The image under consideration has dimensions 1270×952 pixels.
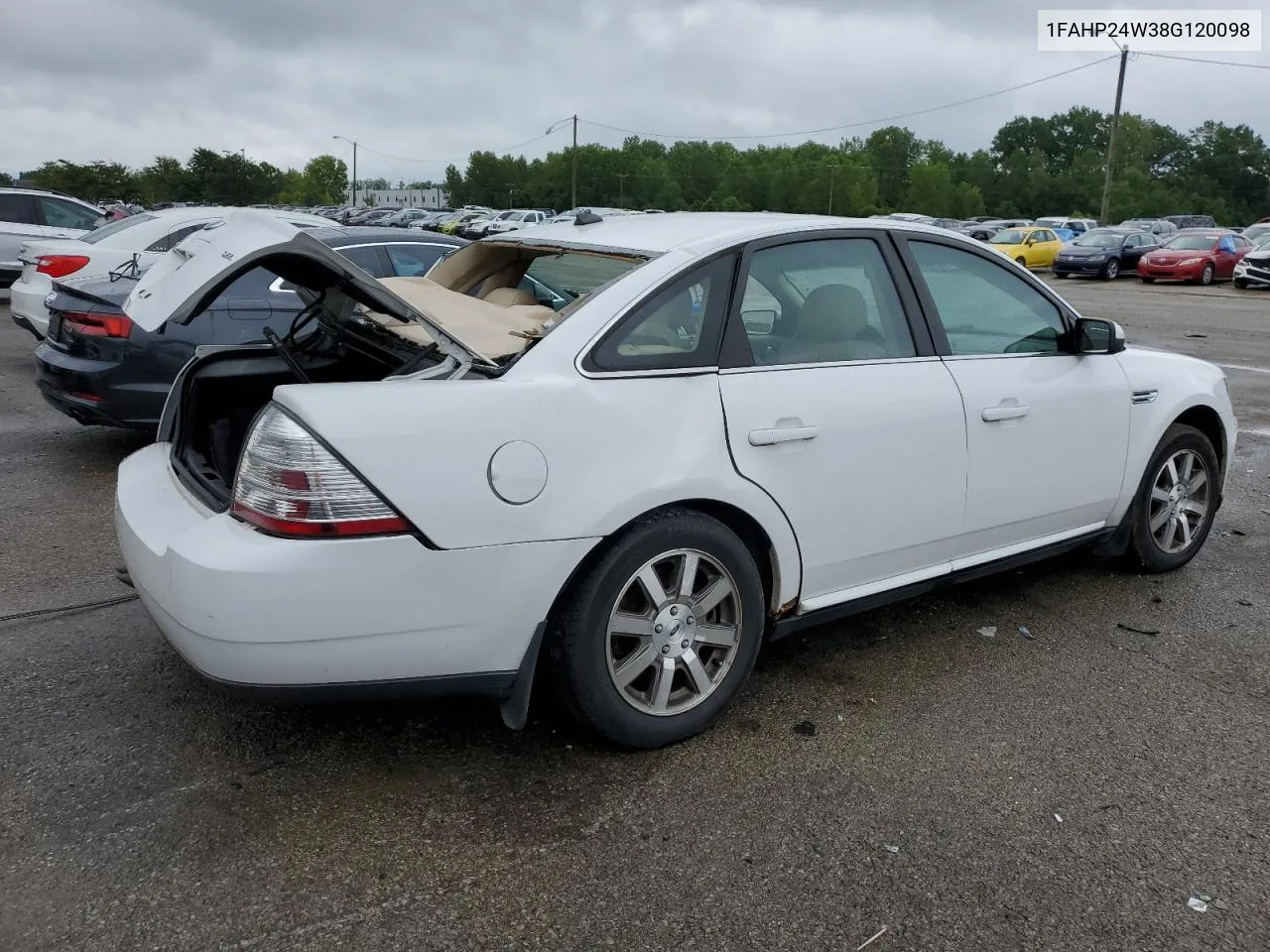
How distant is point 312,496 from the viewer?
8.88 ft

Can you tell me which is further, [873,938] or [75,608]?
[75,608]

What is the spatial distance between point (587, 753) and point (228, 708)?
3.92ft

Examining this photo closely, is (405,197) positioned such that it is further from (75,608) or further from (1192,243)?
(75,608)

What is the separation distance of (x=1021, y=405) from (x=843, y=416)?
3.09 feet

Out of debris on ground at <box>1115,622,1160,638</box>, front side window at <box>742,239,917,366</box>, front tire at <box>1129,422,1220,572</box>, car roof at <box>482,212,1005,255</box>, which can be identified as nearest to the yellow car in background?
front tire at <box>1129,422,1220,572</box>

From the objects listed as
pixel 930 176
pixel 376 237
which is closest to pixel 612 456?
pixel 376 237

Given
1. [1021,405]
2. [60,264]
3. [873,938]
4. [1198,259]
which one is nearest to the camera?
[873,938]

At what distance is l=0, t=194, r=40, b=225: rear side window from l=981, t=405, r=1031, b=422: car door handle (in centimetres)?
1650

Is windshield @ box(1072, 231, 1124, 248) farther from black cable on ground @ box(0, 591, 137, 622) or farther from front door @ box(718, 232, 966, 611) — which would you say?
black cable on ground @ box(0, 591, 137, 622)

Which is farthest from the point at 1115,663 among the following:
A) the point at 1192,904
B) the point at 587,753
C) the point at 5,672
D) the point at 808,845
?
the point at 5,672

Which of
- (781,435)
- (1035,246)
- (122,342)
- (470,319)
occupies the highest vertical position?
(1035,246)

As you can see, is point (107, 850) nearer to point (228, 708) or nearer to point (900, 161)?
point (228, 708)

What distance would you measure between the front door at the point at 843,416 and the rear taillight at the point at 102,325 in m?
4.40

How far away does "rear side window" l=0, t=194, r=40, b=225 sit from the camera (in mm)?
16172
